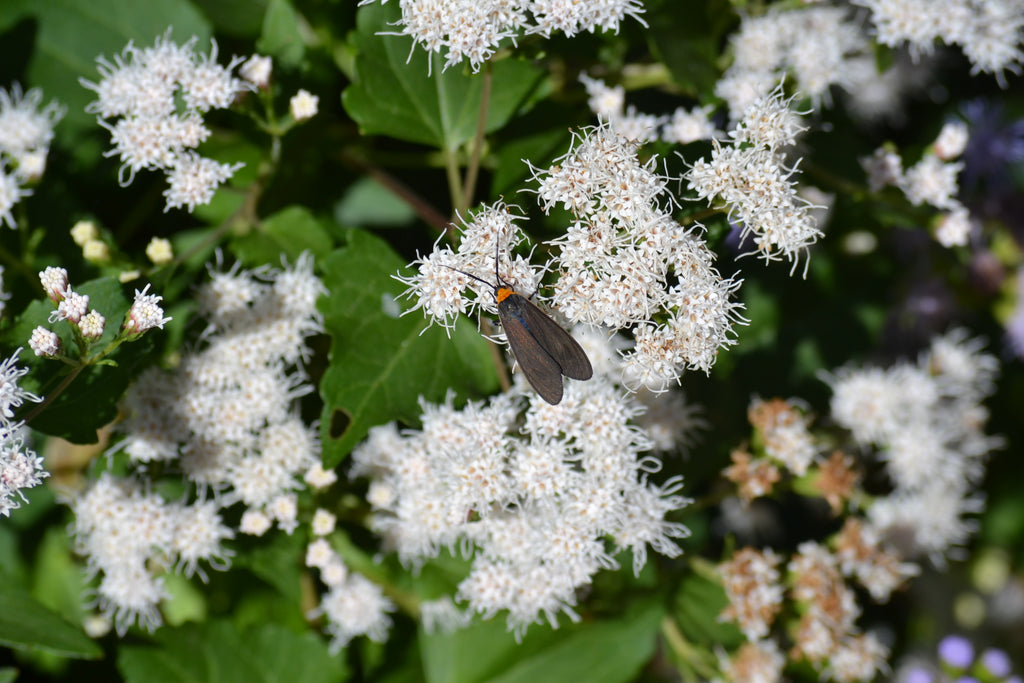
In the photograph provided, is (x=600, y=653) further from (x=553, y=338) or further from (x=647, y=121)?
(x=647, y=121)

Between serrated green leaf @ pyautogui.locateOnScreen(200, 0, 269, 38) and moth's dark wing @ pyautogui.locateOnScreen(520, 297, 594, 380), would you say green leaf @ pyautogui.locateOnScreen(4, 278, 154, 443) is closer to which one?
moth's dark wing @ pyautogui.locateOnScreen(520, 297, 594, 380)

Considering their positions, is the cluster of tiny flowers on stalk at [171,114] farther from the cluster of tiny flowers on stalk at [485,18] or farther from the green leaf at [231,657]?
the green leaf at [231,657]

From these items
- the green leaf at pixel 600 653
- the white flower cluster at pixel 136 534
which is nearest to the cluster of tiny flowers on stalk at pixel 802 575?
the green leaf at pixel 600 653

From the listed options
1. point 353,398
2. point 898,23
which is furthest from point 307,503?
point 898,23

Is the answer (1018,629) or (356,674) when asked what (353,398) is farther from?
(1018,629)

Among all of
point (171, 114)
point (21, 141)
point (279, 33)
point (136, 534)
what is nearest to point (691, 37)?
point (279, 33)
